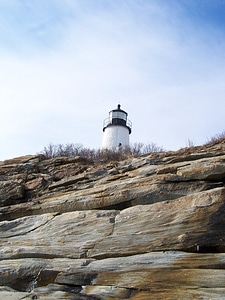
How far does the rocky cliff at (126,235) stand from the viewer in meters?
7.77

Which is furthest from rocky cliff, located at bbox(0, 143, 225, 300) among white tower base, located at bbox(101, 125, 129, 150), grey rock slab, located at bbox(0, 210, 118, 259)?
white tower base, located at bbox(101, 125, 129, 150)

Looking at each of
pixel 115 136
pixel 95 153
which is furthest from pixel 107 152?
pixel 115 136

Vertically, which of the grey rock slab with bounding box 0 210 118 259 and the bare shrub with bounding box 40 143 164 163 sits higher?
the bare shrub with bounding box 40 143 164 163

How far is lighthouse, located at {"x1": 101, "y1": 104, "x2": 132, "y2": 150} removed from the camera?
37906mm

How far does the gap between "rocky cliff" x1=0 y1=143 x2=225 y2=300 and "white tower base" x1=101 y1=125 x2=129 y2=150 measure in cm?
2466

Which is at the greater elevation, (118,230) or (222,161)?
(222,161)

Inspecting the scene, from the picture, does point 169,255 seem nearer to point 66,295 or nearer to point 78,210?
point 66,295

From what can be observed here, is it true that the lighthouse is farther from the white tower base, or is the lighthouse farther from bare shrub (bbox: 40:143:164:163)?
bare shrub (bbox: 40:143:164:163)

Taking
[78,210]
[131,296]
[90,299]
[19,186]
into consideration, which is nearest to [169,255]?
[131,296]

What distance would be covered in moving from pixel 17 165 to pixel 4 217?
12.7 feet

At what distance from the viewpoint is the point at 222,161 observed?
10.8 m

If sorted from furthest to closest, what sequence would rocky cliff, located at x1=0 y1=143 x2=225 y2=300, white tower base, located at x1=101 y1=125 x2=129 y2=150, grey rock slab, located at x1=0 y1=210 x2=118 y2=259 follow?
white tower base, located at x1=101 y1=125 x2=129 y2=150 < grey rock slab, located at x1=0 y1=210 x2=118 y2=259 < rocky cliff, located at x1=0 y1=143 x2=225 y2=300

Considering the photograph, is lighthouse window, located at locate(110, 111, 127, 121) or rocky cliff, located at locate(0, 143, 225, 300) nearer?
rocky cliff, located at locate(0, 143, 225, 300)

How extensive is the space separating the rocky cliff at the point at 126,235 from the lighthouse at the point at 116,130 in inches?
973
